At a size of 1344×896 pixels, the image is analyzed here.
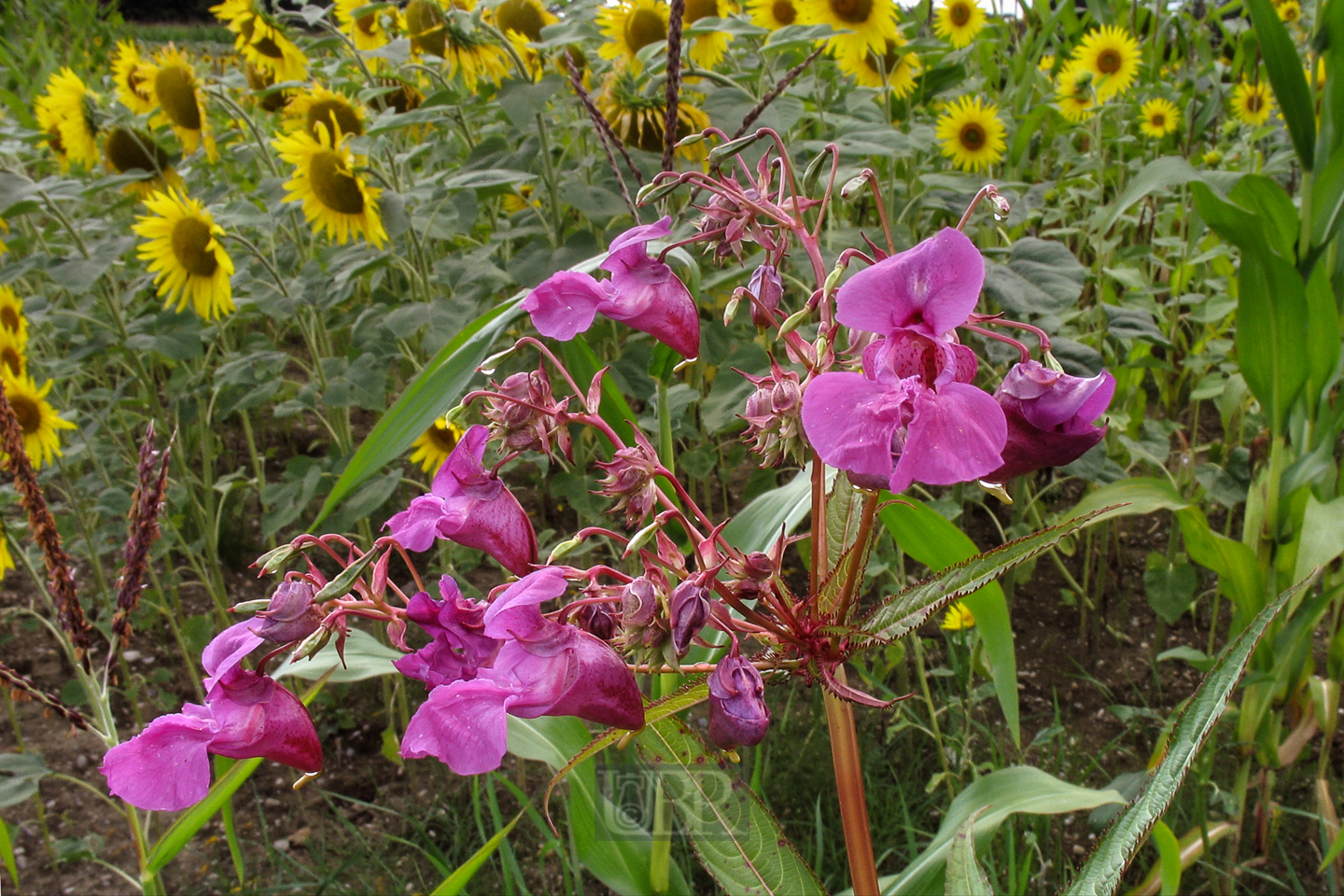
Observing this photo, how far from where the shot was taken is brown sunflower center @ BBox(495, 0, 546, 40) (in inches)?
85.2

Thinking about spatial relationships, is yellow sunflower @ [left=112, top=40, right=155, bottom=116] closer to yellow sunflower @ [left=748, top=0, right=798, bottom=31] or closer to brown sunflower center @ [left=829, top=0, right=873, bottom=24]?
yellow sunflower @ [left=748, top=0, right=798, bottom=31]

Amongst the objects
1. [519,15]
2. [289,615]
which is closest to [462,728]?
[289,615]

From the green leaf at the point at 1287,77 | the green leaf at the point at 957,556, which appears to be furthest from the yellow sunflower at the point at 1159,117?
the green leaf at the point at 957,556

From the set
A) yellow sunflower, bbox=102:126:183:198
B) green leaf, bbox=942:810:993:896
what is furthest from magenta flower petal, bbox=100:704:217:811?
yellow sunflower, bbox=102:126:183:198

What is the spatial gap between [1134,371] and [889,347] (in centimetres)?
212

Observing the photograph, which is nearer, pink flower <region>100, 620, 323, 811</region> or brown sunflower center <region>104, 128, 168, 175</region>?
pink flower <region>100, 620, 323, 811</region>

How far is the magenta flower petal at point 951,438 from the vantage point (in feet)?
1.54

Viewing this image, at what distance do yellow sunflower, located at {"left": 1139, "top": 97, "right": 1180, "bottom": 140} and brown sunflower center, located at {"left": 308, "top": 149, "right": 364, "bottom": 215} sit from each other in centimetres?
260

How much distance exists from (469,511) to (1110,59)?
11.8 ft

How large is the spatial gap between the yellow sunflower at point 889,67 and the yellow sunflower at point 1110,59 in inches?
42.4

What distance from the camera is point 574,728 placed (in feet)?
3.47

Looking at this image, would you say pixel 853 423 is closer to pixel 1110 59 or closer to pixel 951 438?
pixel 951 438

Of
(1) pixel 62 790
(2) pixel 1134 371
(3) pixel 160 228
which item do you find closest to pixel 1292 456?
(2) pixel 1134 371

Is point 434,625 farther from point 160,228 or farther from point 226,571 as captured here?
point 226,571
